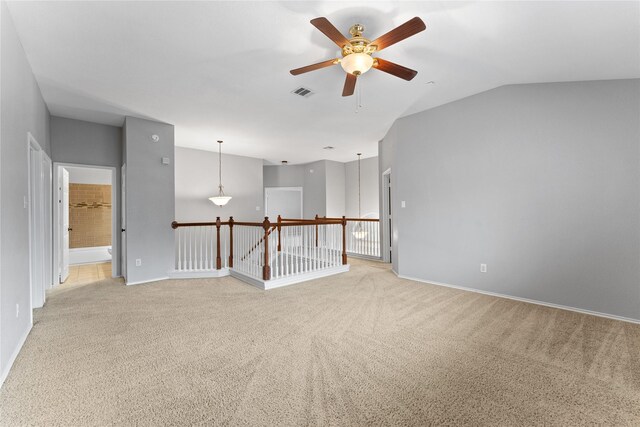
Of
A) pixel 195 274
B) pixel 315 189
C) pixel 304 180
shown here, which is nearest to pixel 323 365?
pixel 195 274

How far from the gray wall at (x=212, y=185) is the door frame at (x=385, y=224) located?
3537 mm

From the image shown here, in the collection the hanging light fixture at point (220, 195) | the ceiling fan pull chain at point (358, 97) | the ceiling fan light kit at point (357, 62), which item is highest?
the ceiling fan pull chain at point (358, 97)

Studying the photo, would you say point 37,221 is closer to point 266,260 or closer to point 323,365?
point 266,260

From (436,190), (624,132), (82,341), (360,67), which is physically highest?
(360,67)

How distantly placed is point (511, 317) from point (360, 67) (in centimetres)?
304

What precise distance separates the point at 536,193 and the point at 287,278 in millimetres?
3616

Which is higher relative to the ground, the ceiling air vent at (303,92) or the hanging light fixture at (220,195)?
the ceiling air vent at (303,92)

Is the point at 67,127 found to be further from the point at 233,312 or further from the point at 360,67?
the point at 360,67

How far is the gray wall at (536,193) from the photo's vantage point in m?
3.01

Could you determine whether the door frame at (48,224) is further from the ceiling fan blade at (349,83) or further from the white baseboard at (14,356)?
the ceiling fan blade at (349,83)

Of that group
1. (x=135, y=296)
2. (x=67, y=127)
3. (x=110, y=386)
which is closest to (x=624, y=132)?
(x=110, y=386)

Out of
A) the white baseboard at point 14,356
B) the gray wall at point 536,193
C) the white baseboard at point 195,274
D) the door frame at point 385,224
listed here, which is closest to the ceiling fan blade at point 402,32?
the gray wall at point 536,193

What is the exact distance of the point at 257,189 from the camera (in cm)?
796

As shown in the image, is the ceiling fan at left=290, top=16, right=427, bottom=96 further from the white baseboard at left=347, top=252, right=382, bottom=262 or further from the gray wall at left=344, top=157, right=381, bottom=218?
the gray wall at left=344, top=157, right=381, bottom=218
